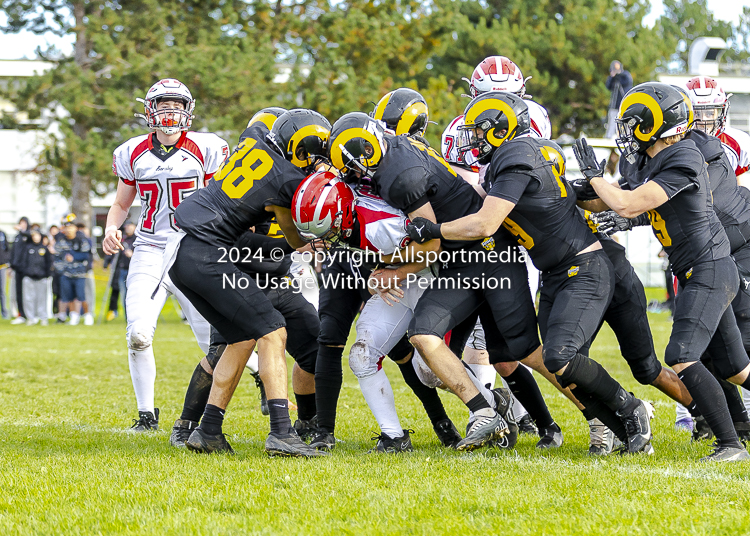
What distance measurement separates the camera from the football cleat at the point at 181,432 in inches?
198

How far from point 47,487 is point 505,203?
2544mm

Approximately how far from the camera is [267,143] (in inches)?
180

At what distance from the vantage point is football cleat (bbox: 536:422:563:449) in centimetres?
494

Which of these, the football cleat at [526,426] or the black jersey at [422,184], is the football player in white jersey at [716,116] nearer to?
the black jersey at [422,184]

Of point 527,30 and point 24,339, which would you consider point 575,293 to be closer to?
point 24,339

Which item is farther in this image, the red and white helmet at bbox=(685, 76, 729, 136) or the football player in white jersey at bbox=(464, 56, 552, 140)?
the football player in white jersey at bbox=(464, 56, 552, 140)

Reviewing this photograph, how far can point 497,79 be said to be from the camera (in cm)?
612

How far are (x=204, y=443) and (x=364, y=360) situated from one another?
0.99 metres

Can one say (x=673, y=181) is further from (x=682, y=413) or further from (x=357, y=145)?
(x=682, y=413)

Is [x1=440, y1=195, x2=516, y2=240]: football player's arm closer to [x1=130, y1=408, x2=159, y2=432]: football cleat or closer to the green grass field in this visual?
the green grass field

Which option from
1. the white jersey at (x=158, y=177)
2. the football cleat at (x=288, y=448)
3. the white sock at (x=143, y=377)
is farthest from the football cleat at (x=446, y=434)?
the white jersey at (x=158, y=177)

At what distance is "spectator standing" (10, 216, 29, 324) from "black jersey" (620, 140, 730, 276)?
14.4 metres

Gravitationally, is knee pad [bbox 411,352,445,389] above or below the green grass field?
above

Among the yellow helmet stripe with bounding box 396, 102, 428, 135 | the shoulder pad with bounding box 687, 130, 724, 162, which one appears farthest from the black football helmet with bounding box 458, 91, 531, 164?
the shoulder pad with bounding box 687, 130, 724, 162
